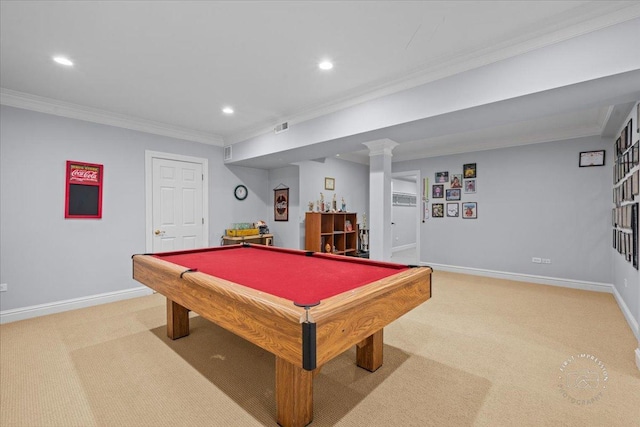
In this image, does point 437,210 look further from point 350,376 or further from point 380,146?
point 350,376

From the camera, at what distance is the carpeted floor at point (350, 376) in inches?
66.7

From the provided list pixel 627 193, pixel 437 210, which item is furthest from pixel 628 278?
pixel 437 210

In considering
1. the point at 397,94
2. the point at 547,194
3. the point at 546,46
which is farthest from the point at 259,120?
Result: the point at 547,194

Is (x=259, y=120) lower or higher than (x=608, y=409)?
higher

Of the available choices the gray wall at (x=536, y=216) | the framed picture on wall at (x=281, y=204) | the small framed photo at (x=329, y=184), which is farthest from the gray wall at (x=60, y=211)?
the gray wall at (x=536, y=216)

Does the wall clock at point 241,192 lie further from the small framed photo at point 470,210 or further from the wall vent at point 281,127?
the small framed photo at point 470,210

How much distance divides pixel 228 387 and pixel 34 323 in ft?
9.17

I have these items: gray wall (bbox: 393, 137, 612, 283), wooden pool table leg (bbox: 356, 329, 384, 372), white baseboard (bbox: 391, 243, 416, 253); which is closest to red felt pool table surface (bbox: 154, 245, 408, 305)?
wooden pool table leg (bbox: 356, 329, 384, 372)

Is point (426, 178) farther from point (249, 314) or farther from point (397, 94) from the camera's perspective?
point (249, 314)

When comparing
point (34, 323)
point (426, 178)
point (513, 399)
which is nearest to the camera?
point (513, 399)

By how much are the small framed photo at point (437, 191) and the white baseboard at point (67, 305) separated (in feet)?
18.1

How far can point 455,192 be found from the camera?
574cm

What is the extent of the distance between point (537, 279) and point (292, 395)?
4998 mm

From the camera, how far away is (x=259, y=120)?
4.09m
